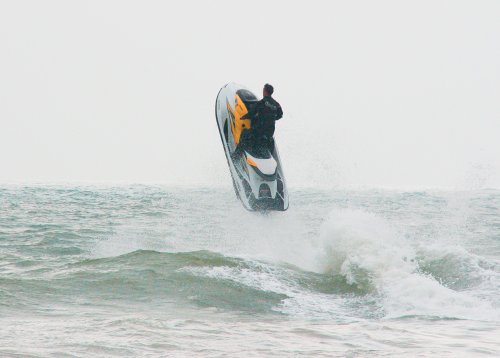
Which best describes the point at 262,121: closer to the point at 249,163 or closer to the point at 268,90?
the point at 268,90

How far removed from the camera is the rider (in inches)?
462

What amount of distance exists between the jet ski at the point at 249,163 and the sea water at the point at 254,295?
536 millimetres

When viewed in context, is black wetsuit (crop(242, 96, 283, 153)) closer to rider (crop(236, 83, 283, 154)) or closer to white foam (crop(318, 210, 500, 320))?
rider (crop(236, 83, 283, 154))

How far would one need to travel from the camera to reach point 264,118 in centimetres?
1180

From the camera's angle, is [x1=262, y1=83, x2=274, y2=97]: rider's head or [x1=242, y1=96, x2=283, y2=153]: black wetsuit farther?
[x1=262, y1=83, x2=274, y2=97]: rider's head

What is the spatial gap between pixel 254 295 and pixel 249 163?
4.13m

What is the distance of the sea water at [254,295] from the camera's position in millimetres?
5820

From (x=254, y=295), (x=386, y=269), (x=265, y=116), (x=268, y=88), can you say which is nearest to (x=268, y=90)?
(x=268, y=88)

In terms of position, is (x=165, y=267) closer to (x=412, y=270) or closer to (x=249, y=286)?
(x=249, y=286)

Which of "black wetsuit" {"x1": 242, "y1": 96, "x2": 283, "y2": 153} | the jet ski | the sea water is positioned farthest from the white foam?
"black wetsuit" {"x1": 242, "y1": 96, "x2": 283, "y2": 153}

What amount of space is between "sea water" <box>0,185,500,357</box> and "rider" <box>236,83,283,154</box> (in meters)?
1.44

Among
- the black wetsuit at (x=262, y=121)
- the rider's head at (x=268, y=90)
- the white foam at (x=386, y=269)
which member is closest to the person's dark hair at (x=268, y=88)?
the rider's head at (x=268, y=90)

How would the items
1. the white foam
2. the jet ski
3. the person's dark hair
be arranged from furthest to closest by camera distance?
→ 1. the person's dark hair
2. the jet ski
3. the white foam

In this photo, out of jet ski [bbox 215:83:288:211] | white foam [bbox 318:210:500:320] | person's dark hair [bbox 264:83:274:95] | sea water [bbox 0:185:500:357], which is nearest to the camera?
sea water [bbox 0:185:500:357]
